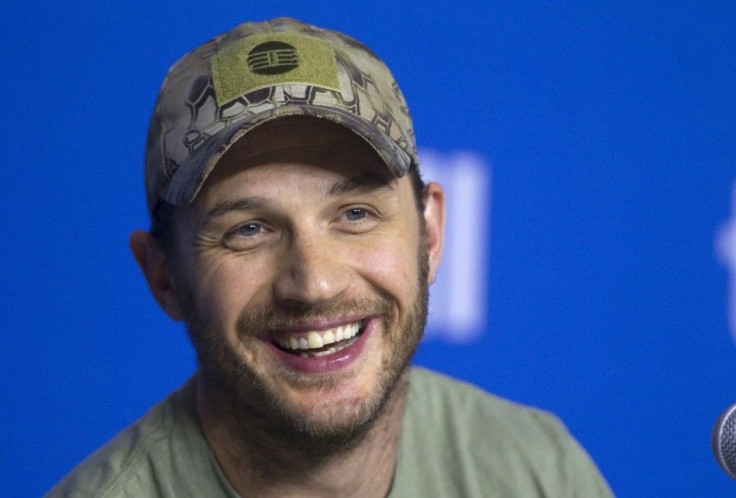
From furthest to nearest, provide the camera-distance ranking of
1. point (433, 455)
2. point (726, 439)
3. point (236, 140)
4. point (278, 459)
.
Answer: point (433, 455), point (278, 459), point (236, 140), point (726, 439)

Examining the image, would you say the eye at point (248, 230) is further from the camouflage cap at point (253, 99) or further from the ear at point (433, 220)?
the ear at point (433, 220)

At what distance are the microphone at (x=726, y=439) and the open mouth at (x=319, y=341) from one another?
17.9 inches

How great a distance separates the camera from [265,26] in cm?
127

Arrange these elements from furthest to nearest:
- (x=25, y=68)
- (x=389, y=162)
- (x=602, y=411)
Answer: (x=602, y=411)
(x=25, y=68)
(x=389, y=162)

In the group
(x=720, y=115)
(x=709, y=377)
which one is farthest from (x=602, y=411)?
(x=720, y=115)

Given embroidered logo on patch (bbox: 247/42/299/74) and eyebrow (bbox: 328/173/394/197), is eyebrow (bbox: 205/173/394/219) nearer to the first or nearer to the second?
eyebrow (bbox: 328/173/394/197)

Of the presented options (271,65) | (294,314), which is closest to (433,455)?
(294,314)

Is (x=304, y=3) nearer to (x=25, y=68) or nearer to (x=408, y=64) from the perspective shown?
(x=408, y=64)

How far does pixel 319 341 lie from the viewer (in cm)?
121

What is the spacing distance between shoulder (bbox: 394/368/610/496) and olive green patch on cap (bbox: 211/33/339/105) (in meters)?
0.50

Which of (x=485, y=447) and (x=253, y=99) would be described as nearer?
(x=253, y=99)

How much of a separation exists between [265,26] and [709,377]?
56.5 inches

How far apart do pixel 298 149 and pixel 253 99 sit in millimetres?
77

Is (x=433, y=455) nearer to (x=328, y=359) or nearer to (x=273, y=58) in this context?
(x=328, y=359)
